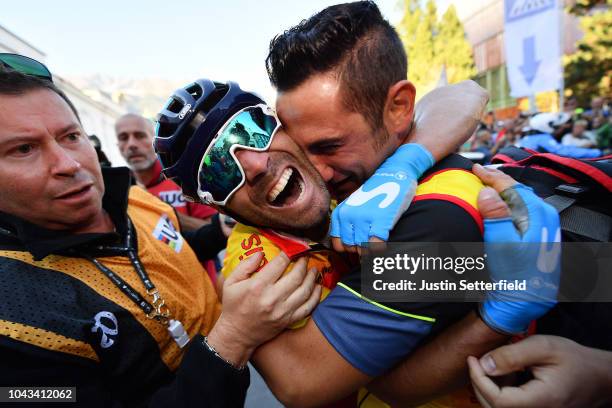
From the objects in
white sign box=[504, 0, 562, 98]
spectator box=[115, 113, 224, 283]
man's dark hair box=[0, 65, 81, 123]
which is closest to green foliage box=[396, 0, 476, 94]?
white sign box=[504, 0, 562, 98]

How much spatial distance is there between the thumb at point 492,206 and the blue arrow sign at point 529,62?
9.10 metres

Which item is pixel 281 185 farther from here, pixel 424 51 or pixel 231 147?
pixel 424 51

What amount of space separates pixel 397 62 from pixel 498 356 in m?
1.19

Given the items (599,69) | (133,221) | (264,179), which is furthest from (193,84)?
(599,69)

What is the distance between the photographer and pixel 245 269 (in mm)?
1513

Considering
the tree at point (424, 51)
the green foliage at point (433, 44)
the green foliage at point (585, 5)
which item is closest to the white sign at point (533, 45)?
the green foliage at point (585, 5)

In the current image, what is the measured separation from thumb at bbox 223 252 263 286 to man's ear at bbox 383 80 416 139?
30.1 inches

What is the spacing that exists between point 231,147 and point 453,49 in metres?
39.8

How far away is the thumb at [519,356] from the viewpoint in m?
1.20

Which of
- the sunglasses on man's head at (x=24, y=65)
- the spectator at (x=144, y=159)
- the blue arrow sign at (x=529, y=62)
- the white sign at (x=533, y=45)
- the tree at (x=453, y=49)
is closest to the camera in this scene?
the sunglasses on man's head at (x=24, y=65)

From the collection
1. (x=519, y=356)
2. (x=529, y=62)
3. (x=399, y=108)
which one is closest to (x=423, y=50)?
(x=529, y=62)

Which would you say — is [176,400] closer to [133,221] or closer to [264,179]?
[264,179]

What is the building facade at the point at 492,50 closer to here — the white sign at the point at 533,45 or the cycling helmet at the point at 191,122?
the white sign at the point at 533,45

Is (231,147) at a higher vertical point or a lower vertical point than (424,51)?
higher
